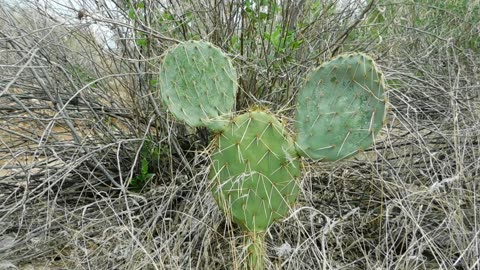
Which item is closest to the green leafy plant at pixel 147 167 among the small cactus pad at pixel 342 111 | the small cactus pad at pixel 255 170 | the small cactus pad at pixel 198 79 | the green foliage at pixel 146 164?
the green foliage at pixel 146 164

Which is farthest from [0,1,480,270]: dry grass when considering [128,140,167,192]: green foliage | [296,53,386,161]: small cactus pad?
[296,53,386,161]: small cactus pad

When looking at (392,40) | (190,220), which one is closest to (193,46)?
(190,220)

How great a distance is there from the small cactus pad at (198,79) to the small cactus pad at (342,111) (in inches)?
13.5

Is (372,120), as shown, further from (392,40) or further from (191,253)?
(392,40)

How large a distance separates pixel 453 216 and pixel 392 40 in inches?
67.7

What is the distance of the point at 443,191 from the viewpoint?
2.65 meters

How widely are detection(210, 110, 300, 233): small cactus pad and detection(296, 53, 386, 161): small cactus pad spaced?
0.31 ft

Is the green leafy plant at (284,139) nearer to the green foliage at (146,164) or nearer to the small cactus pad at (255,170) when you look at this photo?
the small cactus pad at (255,170)

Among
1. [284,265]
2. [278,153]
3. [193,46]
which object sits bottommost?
[284,265]

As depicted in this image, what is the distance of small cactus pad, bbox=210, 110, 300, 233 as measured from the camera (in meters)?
2.16

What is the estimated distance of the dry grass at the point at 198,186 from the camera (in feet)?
7.95

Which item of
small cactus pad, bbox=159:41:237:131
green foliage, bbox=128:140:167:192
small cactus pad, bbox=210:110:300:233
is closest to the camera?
small cactus pad, bbox=210:110:300:233

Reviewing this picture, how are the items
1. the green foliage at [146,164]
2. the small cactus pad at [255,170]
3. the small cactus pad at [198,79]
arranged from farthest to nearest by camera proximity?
the green foliage at [146,164] < the small cactus pad at [198,79] < the small cactus pad at [255,170]

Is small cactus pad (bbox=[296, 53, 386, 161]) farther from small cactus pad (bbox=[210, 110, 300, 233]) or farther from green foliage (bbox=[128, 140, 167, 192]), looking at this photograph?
green foliage (bbox=[128, 140, 167, 192])
